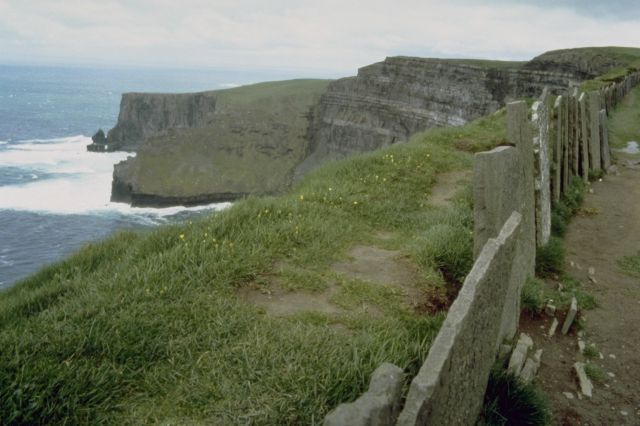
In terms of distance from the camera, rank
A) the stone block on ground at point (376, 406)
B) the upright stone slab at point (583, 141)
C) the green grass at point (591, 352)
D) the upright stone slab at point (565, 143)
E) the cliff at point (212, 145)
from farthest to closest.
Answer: the cliff at point (212, 145), the upright stone slab at point (583, 141), the upright stone slab at point (565, 143), the green grass at point (591, 352), the stone block on ground at point (376, 406)

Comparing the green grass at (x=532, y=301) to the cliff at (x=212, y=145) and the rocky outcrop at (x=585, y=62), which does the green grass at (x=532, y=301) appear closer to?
the rocky outcrop at (x=585, y=62)

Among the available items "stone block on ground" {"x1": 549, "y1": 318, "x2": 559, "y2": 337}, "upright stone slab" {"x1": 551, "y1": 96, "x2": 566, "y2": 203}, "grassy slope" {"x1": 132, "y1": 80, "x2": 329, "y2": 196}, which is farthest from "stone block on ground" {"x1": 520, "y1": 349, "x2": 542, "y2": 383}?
"grassy slope" {"x1": 132, "y1": 80, "x2": 329, "y2": 196}

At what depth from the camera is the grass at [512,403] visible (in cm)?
459

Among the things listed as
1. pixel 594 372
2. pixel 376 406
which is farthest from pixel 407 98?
pixel 376 406

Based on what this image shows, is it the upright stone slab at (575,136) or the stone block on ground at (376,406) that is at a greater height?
the upright stone slab at (575,136)

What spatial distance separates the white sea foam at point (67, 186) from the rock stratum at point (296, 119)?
3.93m

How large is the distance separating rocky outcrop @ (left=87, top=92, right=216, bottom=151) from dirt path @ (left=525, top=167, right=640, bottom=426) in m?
109

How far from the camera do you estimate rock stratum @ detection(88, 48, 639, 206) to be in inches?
2324

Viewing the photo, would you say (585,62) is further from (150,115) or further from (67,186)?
(150,115)

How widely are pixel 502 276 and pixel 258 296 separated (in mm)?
2473

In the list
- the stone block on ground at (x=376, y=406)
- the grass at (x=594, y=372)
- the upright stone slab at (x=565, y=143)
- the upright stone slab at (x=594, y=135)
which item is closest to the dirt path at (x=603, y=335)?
the grass at (x=594, y=372)

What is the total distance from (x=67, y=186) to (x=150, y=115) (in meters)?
38.3

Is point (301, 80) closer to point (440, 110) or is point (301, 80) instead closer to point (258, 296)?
point (440, 110)

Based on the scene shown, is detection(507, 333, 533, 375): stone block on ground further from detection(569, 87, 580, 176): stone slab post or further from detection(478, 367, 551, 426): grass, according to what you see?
detection(569, 87, 580, 176): stone slab post
